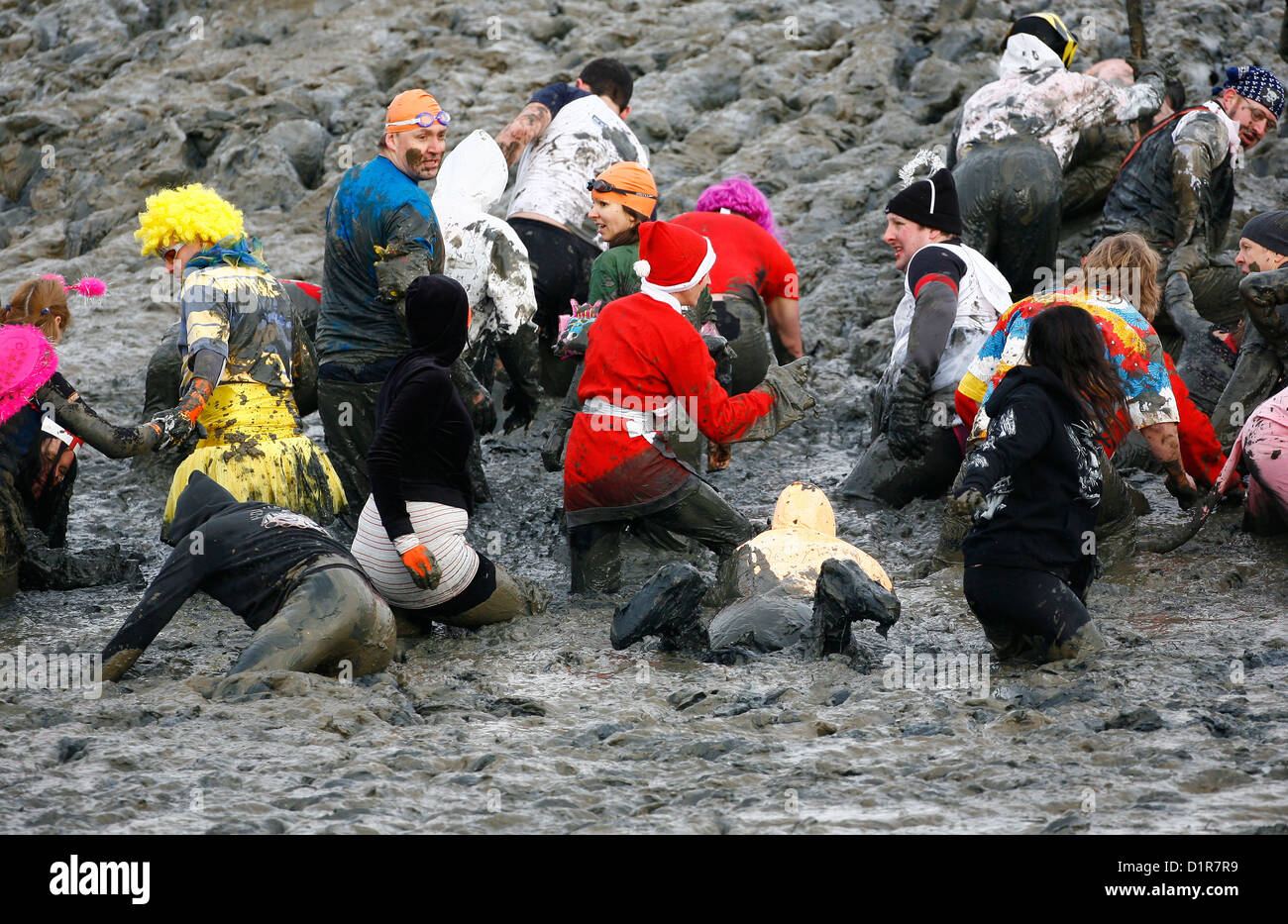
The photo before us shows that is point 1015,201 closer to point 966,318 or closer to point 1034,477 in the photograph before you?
point 966,318

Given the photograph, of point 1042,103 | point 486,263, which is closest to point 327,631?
point 486,263

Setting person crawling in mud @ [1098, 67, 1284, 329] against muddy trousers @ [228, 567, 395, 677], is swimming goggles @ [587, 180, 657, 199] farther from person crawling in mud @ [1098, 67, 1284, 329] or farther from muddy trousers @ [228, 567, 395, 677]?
person crawling in mud @ [1098, 67, 1284, 329]

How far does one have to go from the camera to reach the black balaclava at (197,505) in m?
4.45

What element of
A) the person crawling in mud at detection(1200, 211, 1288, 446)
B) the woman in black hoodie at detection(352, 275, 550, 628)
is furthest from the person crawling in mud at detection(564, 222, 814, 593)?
the person crawling in mud at detection(1200, 211, 1288, 446)

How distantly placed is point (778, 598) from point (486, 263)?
2.53 metres

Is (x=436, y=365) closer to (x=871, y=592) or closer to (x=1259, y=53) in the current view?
(x=871, y=592)

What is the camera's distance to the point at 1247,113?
7074 millimetres

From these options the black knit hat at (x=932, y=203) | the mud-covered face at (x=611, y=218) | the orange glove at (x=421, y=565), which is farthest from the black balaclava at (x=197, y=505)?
the black knit hat at (x=932, y=203)

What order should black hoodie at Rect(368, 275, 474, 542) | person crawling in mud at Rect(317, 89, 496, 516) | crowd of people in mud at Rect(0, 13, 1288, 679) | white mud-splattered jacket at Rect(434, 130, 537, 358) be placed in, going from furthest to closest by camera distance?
white mud-splattered jacket at Rect(434, 130, 537, 358), person crawling in mud at Rect(317, 89, 496, 516), black hoodie at Rect(368, 275, 474, 542), crowd of people in mud at Rect(0, 13, 1288, 679)

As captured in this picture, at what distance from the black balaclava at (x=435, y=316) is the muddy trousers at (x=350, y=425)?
102cm

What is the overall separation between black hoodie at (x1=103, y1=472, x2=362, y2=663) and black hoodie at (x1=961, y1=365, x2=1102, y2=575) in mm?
2059

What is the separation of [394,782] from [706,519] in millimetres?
2125

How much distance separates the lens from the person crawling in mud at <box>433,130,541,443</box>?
6.47 m

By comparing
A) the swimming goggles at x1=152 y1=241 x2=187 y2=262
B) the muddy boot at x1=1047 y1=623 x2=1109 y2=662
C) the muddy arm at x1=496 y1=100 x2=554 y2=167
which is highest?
the muddy arm at x1=496 y1=100 x2=554 y2=167
